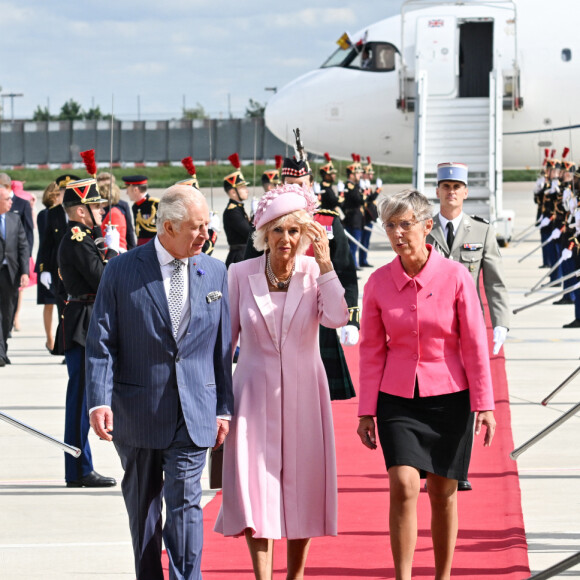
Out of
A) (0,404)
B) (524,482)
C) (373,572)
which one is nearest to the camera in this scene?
(373,572)

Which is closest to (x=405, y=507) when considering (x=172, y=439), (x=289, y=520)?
(x=289, y=520)

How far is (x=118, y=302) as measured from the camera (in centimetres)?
446

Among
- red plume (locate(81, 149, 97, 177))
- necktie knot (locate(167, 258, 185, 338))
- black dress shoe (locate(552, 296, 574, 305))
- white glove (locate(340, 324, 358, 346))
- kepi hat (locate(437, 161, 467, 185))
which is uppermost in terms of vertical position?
red plume (locate(81, 149, 97, 177))

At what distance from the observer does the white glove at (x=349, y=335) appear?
5504 millimetres

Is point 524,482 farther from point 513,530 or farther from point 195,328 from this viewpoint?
point 195,328

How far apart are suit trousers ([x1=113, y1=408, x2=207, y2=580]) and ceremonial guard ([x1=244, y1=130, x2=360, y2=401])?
3.11ft

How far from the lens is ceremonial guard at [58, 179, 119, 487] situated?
657 centimetres

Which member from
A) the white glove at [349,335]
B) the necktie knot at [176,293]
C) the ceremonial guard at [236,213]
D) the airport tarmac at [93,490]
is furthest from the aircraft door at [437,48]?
the necktie knot at [176,293]

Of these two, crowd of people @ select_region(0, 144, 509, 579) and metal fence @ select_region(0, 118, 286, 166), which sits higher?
metal fence @ select_region(0, 118, 286, 166)

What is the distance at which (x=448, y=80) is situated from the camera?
2358 cm

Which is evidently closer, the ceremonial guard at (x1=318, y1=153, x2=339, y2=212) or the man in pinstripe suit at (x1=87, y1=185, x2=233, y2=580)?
the man in pinstripe suit at (x1=87, y1=185, x2=233, y2=580)

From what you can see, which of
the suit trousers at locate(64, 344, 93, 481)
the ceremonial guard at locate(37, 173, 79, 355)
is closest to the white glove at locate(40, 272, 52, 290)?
the ceremonial guard at locate(37, 173, 79, 355)

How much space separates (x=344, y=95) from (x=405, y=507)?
20.9 meters

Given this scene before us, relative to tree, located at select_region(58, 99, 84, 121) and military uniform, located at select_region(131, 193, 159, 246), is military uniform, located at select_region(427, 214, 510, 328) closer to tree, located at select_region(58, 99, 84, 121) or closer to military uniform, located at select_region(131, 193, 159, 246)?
military uniform, located at select_region(131, 193, 159, 246)
